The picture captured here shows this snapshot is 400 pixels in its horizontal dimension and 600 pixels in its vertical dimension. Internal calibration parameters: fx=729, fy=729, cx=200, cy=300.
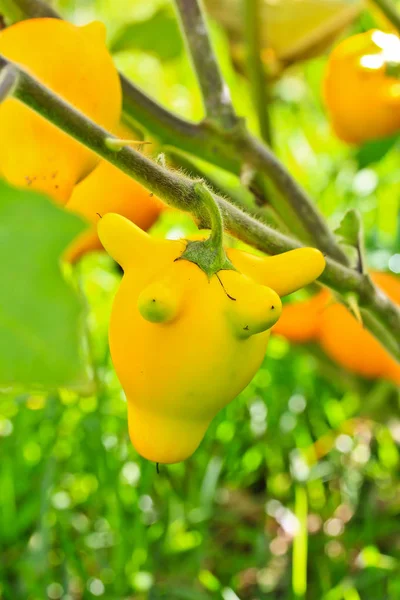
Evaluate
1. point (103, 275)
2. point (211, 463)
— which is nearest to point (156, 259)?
point (211, 463)

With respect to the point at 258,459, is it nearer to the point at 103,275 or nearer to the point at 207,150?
the point at 103,275

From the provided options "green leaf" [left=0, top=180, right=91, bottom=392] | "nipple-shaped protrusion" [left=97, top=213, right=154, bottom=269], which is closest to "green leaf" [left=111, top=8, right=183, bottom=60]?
"nipple-shaped protrusion" [left=97, top=213, right=154, bottom=269]

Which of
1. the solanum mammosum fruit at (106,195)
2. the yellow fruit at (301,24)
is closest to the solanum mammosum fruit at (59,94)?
the solanum mammosum fruit at (106,195)

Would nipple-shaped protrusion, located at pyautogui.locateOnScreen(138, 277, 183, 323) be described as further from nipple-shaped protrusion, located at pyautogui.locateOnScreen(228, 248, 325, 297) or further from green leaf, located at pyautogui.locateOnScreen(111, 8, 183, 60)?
green leaf, located at pyautogui.locateOnScreen(111, 8, 183, 60)

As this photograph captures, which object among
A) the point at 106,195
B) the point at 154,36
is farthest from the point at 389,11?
the point at 106,195

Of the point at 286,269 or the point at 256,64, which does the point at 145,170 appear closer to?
the point at 286,269

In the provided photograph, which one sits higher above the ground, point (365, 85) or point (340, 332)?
point (365, 85)
